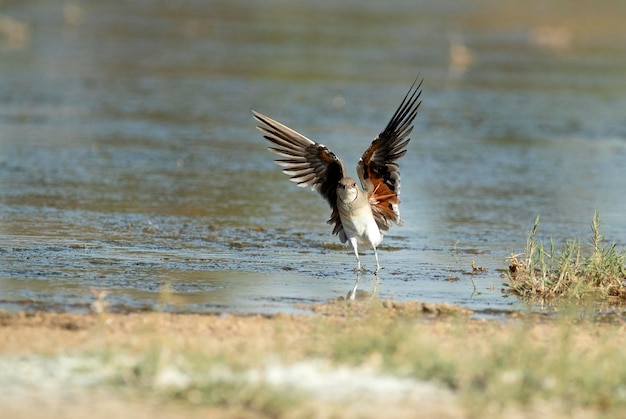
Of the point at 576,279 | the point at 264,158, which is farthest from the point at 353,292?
the point at 264,158

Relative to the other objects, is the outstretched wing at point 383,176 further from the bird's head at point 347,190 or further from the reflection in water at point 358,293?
the reflection in water at point 358,293

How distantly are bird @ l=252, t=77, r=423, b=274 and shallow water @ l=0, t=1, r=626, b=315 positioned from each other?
15.9 inches

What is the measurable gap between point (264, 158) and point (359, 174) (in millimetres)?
6704

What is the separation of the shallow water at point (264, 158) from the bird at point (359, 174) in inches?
15.9

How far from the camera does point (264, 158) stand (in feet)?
58.0

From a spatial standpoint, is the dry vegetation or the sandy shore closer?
the sandy shore

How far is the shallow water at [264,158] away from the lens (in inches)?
406

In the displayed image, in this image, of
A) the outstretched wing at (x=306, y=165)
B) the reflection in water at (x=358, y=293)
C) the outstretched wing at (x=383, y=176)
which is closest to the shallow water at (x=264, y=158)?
the reflection in water at (x=358, y=293)

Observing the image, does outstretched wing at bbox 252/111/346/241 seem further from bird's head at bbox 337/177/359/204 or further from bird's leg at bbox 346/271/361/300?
bird's leg at bbox 346/271/361/300

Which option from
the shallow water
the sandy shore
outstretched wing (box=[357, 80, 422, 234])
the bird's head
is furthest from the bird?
the sandy shore

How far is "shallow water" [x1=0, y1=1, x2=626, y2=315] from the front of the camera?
1030 cm

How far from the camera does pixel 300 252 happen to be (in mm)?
11641

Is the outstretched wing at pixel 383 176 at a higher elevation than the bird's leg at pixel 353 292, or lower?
higher

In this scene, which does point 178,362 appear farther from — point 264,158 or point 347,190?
point 264,158
